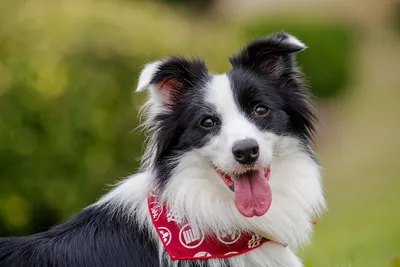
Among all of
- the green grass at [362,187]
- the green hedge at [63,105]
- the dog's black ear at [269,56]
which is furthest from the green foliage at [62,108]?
the dog's black ear at [269,56]

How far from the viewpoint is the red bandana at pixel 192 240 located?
4.42 meters

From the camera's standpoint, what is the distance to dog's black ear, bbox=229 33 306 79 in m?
4.74

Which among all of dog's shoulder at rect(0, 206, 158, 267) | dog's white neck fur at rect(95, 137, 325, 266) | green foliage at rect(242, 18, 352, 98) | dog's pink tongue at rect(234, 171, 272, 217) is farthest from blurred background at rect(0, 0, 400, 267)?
green foliage at rect(242, 18, 352, 98)

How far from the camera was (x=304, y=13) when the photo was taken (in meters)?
20.0

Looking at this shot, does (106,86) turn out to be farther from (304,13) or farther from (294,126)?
(304,13)

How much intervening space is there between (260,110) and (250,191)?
0.49 metres

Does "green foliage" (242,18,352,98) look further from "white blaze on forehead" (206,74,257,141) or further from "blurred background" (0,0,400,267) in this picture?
"white blaze on forehead" (206,74,257,141)

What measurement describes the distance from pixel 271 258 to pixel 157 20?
22.1 ft

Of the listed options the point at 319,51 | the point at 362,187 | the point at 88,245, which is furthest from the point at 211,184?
the point at 319,51

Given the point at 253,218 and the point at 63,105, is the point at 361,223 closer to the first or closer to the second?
the point at 63,105

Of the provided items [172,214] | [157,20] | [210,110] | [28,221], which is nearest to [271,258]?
[172,214]

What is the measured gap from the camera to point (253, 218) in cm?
454

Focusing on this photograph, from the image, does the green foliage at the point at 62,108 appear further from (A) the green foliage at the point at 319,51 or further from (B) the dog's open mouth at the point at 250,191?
(A) the green foliage at the point at 319,51

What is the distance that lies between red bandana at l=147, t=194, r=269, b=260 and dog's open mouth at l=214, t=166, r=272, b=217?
20cm
